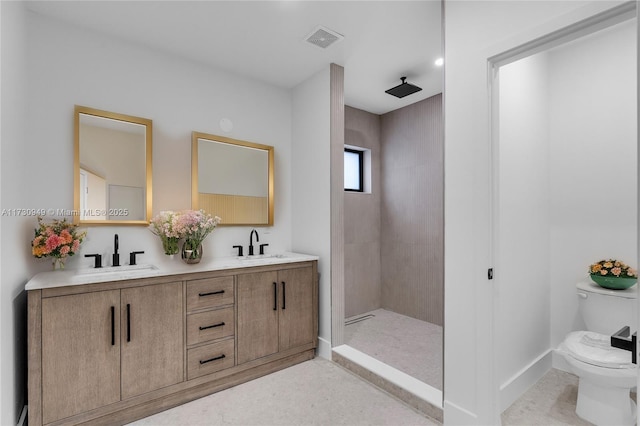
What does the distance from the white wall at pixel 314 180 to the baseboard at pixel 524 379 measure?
137 centimetres

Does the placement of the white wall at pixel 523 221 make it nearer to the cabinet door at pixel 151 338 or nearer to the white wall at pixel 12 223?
the cabinet door at pixel 151 338

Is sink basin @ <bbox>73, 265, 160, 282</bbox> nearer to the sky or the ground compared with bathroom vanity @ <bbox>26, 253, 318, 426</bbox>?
nearer to the sky

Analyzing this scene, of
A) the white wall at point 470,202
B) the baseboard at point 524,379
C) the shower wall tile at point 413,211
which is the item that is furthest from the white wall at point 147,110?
the baseboard at point 524,379

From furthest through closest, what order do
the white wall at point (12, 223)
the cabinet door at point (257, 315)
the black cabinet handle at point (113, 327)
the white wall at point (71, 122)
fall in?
the cabinet door at point (257, 315)
the black cabinet handle at point (113, 327)
the white wall at point (71, 122)
the white wall at point (12, 223)

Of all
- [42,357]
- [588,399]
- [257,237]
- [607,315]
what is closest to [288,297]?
[257,237]

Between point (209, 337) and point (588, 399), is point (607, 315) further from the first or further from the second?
point (209, 337)

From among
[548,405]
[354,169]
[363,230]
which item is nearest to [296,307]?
[363,230]

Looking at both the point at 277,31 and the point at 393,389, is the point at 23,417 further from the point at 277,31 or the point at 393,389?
the point at 277,31

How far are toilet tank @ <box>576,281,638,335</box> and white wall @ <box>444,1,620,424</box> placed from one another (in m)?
1.08

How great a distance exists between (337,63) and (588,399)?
309 centimetres

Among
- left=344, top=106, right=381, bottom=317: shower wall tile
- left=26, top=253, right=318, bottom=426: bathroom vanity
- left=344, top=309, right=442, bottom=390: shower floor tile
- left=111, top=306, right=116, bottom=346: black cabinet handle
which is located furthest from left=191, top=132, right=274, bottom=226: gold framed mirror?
left=344, top=309, right=442, bottom=390: shower floor tile

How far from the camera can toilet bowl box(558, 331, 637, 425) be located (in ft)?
5.87

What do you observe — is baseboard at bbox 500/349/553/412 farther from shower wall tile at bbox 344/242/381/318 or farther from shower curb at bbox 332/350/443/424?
shower wall tile at bbox 344/242/381/318

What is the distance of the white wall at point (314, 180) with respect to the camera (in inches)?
114
